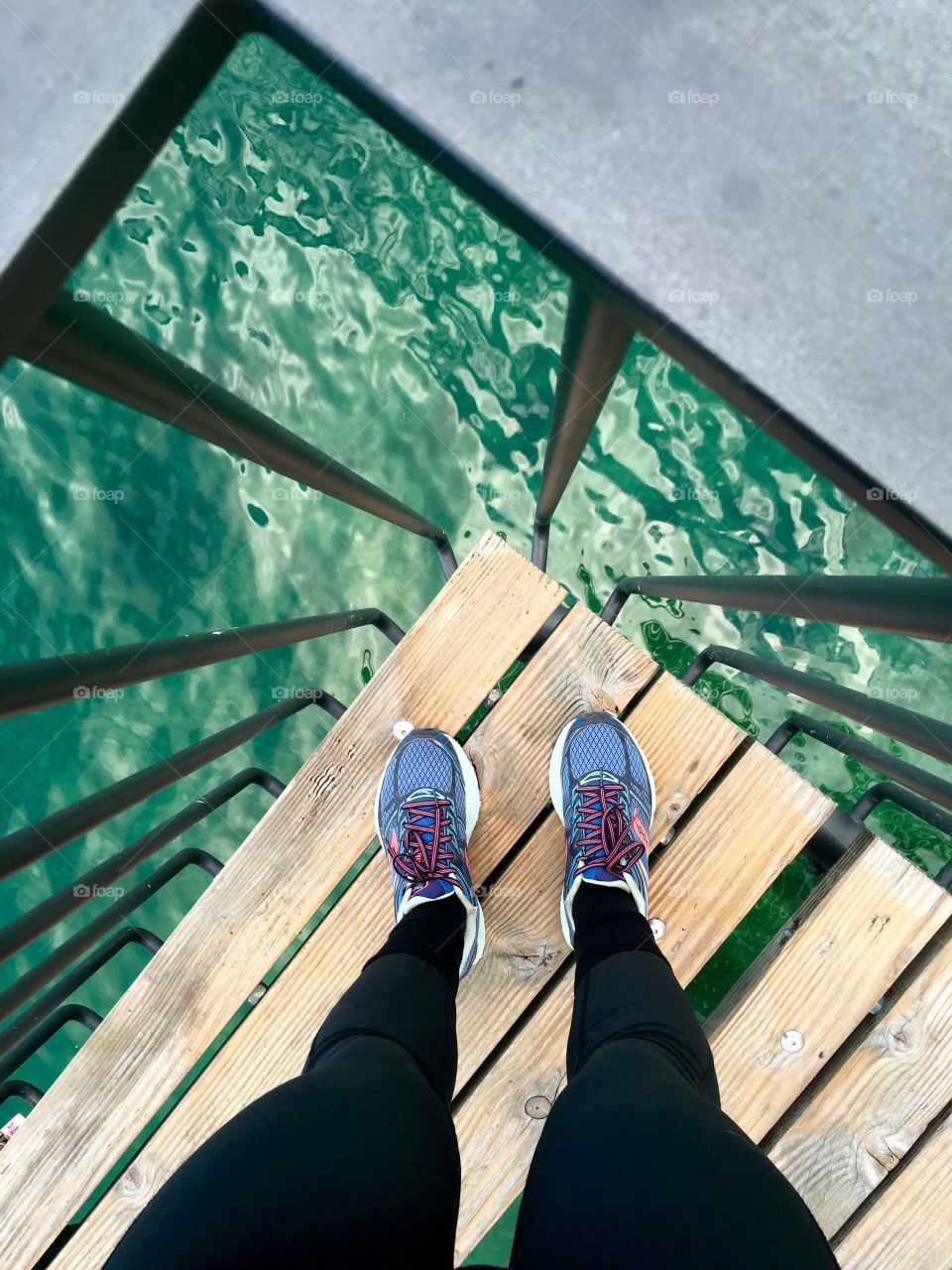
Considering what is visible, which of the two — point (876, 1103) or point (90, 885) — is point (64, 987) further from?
point (876, 1103)

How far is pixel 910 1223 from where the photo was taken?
1.75 meters

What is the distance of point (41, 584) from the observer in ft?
8.36

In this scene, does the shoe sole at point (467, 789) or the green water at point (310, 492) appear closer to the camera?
the shoe sole at point (467, 789)

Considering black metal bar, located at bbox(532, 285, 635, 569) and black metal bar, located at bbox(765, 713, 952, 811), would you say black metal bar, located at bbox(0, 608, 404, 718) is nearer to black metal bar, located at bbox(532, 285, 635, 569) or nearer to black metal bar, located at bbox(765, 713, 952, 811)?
black metal bar, located at bbox(532, 285, 635, 569)

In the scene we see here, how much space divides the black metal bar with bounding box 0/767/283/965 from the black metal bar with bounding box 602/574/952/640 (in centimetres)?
117

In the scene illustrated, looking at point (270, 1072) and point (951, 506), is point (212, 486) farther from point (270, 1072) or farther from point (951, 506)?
point (951, 506)

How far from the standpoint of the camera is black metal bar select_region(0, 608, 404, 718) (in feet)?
2.96

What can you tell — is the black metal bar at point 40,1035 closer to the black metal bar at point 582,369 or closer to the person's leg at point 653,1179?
the person's leg at point 653,1179

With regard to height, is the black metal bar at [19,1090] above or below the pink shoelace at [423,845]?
below

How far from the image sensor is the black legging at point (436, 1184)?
0.96m

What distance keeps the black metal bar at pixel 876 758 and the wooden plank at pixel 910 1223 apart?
86 cm

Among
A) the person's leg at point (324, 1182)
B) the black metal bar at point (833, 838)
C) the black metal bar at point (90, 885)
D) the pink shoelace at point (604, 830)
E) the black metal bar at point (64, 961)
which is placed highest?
the black metal bar at point (833, 838)

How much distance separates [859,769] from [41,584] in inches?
102

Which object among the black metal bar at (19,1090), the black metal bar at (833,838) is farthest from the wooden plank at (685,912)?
the black metal bar at (19,1090)
